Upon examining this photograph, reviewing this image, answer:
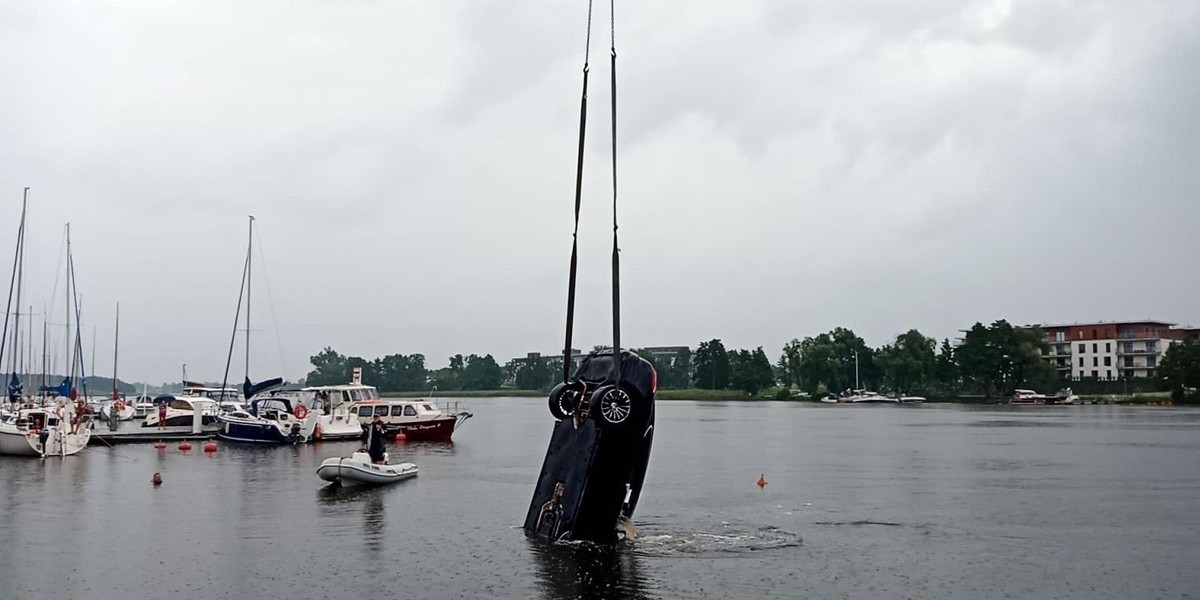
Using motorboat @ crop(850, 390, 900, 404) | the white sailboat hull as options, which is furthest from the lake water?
motorboat @ crop(850, 390, 900, 404)

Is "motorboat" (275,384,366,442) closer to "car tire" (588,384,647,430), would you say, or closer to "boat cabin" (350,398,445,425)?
"boat cabin" (350,398,445,425)

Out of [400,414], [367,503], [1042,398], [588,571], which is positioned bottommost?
[367,503]

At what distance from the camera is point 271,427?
54.0 meters

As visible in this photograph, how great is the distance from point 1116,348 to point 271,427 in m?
148

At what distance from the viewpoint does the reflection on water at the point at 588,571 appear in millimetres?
17359

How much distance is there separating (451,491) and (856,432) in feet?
163

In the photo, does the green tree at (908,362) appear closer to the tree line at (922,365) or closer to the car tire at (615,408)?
the tree line at (922,365)

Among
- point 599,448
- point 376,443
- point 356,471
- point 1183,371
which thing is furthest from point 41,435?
point 1183,371

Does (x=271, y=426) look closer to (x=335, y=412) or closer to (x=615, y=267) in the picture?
(x=335, y=412)

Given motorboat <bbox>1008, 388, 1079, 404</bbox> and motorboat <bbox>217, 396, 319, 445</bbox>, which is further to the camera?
motorboat <bbox>1008, 388, 1079, 404</bbox>

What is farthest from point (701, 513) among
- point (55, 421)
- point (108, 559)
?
point (55, 421)

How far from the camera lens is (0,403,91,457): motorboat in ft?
145

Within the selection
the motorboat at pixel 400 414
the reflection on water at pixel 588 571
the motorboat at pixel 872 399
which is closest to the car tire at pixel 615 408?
the reflection on water at pixel 588 571

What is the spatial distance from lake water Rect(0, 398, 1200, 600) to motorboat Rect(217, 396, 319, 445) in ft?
21.1
